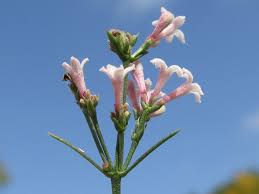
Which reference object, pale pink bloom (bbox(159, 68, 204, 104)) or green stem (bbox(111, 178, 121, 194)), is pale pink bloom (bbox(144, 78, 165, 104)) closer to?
pale pink bloom (bbox(159, 68, 204, 104))

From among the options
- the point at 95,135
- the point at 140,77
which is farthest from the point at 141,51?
the point at 95,135

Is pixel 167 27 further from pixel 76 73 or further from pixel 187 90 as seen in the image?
pixel 76 73

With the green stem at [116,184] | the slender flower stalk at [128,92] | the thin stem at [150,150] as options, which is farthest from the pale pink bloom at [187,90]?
the green stem at [116,184]

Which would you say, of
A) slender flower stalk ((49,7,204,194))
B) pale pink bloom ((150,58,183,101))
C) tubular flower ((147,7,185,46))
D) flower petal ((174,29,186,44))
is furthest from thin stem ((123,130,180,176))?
flower petal ((174,29,186,44))

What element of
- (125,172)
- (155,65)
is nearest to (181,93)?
(155,65)

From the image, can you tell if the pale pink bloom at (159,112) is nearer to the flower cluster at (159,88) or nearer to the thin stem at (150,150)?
the flower cluster at (159,88)
